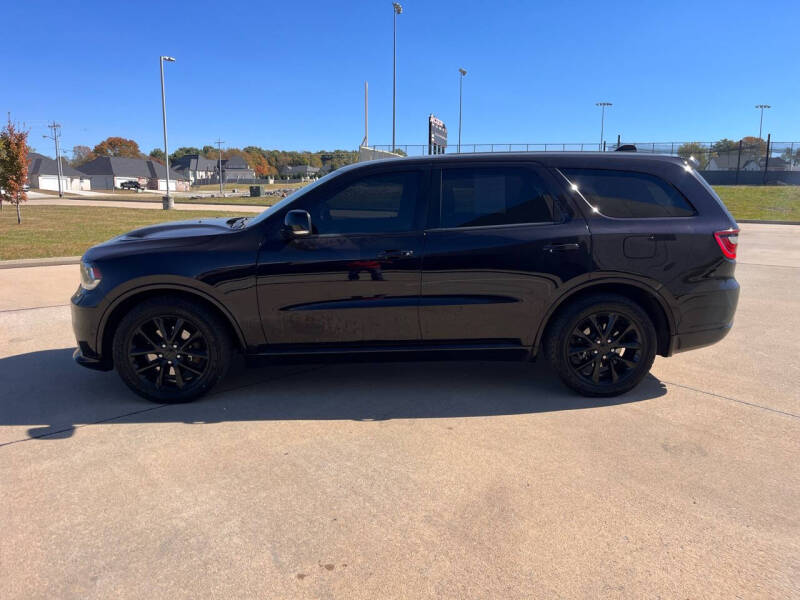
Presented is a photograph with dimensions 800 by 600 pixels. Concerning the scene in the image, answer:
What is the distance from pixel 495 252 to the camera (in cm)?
412

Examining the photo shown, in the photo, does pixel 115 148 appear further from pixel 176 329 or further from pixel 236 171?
pixel 176 329

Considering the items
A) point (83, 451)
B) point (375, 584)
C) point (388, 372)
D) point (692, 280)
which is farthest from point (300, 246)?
point (692, 280)

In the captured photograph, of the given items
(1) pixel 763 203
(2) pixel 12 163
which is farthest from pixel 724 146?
(2) pixel 12 163

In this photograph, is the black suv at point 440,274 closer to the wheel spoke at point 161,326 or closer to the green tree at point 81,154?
the wheel spoke at point 161,326

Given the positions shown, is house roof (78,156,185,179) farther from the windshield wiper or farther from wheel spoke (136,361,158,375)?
wheel spoke (136,361,158,375)

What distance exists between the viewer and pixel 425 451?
137 inches

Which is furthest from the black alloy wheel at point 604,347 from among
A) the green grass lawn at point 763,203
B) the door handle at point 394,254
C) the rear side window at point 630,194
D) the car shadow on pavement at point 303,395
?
the green grass lawn at point 763,203

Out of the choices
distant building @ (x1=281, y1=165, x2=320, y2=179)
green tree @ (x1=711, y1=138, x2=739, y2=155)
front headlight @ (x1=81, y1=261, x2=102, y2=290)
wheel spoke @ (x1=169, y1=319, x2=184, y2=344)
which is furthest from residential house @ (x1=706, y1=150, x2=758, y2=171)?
distant building @ (x1=281, y1=165, x2=320, y2=179)

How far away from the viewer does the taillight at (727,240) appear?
422cm

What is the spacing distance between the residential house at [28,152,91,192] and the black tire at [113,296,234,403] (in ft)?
327

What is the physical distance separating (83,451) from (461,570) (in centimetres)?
246

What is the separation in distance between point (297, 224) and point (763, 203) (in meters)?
38.2

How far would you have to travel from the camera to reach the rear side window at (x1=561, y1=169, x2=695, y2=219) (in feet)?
13.9

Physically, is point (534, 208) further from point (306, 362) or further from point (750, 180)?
point (750, 180)
